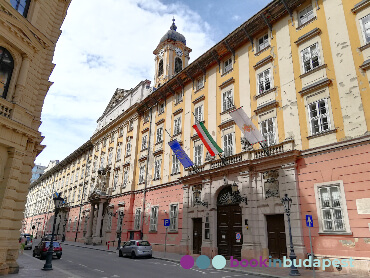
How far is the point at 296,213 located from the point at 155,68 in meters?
35.0

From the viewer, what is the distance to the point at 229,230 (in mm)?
21094

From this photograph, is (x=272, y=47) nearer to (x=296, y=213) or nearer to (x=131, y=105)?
(x=296, y=213)

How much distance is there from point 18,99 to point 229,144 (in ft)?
50.9

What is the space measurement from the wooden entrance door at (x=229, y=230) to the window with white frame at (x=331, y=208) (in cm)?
625

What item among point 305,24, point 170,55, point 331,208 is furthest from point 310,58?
point 170,55

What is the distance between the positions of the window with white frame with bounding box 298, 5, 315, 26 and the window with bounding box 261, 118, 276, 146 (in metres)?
7.55

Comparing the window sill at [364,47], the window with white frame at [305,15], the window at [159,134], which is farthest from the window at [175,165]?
the window sill at [364,47]

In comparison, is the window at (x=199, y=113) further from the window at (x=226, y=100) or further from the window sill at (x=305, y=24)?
the window sill at (x=305, y=24)

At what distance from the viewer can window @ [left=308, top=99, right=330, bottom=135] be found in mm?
16875

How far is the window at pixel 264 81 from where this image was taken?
2133 cm

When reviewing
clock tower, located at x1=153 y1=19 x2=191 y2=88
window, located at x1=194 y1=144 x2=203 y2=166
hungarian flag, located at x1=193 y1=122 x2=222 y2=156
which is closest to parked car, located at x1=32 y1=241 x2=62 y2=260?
window, located at x1=194 y1=144 x2=203 y2=166

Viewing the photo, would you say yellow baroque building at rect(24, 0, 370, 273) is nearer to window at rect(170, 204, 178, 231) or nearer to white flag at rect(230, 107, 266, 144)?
window at rect(170, 204, 178, 231)

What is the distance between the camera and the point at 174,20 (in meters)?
51.8

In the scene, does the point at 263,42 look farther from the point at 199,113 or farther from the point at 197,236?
the point at 197,236
